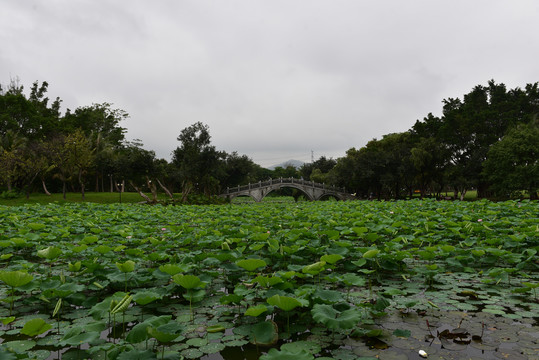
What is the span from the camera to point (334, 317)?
259 centimetres

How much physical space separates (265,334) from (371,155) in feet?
125

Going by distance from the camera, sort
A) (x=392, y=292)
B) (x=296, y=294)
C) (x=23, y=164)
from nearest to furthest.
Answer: (x=296, y=294) < (x=392, y=292) < (x=23, y=164)

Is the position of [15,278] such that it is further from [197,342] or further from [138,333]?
[197,342]

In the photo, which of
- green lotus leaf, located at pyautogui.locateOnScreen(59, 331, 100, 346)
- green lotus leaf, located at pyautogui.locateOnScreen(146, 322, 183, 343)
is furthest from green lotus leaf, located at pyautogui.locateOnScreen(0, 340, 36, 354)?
green lotus leaf, located at pyautogui.locateOnScreen(146, 322, 183, 343)

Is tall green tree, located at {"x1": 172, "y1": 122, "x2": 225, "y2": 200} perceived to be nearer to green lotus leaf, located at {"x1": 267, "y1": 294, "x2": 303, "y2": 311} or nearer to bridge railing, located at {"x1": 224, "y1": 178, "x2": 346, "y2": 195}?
bridge railing, located at {"x1": 224, "y1": 178, "x2": 346, "y2": 195}

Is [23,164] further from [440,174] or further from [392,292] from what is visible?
[440,174]

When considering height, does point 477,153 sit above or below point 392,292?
above

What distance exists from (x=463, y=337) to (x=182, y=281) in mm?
2659

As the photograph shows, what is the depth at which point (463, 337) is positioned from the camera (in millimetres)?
2824

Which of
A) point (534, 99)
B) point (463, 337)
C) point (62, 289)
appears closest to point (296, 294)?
point (463, 337)

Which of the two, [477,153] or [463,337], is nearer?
[463,337]

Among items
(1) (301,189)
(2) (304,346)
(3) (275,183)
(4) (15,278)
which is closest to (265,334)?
(2) (304,346)

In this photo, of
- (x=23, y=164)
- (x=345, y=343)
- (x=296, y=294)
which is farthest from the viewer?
(x=23, y=164)

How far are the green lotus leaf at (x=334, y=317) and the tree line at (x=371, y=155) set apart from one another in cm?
2611
